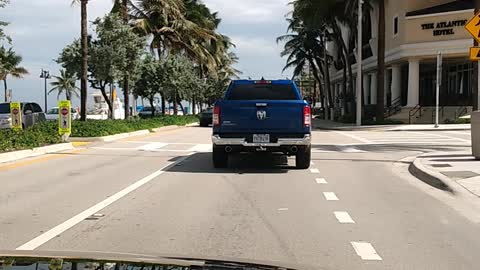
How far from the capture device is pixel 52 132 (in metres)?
23.1

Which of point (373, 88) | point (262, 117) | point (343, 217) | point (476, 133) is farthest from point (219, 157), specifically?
point (373, 88)

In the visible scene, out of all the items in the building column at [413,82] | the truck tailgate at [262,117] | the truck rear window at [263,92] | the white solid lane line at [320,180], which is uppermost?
the building column at [413,82]

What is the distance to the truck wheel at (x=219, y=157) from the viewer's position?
1421 centimetres

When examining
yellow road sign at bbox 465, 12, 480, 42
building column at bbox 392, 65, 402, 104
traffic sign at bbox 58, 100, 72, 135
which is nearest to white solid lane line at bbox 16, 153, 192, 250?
yellow road sign at bbox 465, 12, 480, 42

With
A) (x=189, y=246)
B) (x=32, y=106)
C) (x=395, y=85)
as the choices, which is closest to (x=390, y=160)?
(x=189, y=246)

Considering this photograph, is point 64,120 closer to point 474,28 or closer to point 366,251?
point 474,28

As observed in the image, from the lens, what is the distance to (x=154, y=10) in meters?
38.2

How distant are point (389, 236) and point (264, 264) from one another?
4.27 meters

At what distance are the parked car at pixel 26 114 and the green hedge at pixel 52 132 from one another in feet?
16.1

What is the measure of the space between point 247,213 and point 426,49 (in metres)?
36.7

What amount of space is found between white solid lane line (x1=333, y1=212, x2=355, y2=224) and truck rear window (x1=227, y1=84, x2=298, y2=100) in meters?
6.69

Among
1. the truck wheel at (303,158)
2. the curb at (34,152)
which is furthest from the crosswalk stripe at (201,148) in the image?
the truck wheel at (303,158)

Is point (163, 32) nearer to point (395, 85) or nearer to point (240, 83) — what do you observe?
point (395, 85)

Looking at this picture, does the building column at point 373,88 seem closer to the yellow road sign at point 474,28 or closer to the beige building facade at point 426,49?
the beige building facade at point 426,49
